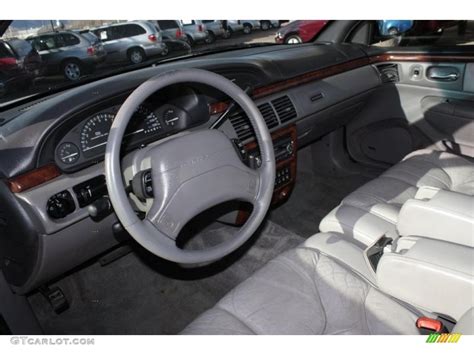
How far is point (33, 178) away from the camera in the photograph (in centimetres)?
148

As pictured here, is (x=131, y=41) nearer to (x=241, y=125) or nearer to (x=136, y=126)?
(x=136, y=126)

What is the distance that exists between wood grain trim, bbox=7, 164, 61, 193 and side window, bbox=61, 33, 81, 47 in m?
0.55

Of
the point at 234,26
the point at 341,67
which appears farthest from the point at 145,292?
the point at 341,67

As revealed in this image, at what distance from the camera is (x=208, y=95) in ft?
6.45

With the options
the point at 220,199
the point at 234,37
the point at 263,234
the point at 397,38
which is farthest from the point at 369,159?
the point at 220,199

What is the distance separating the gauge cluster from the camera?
1584mm

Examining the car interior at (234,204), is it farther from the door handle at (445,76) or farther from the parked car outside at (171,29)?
the parked car outside at (171,29)

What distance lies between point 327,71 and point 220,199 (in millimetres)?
1486

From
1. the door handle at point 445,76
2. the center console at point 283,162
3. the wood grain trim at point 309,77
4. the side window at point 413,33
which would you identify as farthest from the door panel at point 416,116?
the center console at point 283,162

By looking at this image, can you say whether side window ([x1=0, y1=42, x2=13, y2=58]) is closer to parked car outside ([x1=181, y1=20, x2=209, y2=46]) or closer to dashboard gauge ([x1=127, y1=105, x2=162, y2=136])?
dashboard gauge ([x1=127, y1=105, x2=162, y2=136])

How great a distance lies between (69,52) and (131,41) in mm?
324

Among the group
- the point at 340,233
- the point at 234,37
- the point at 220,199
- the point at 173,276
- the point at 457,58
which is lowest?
the point at 173,276

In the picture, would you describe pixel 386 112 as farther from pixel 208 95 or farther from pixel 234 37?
pixel 208 95
